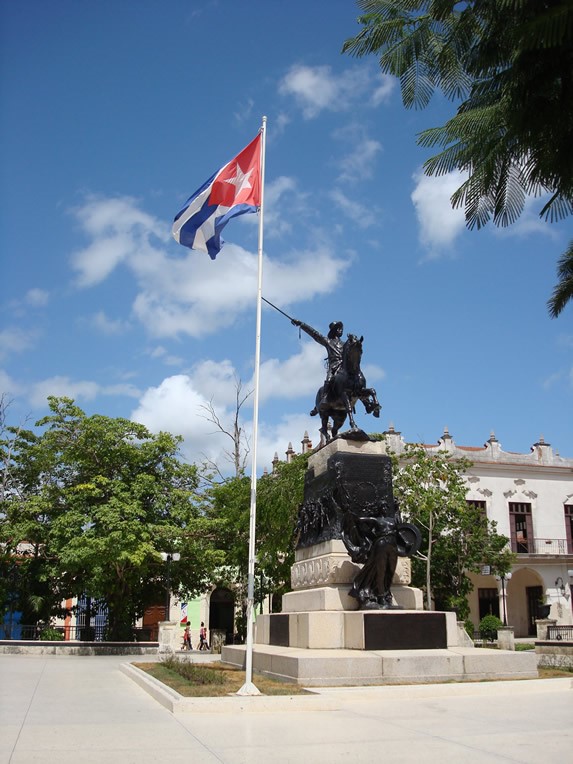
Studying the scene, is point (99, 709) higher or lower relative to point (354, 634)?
lower

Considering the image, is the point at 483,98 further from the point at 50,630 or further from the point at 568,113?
the point at 50,630

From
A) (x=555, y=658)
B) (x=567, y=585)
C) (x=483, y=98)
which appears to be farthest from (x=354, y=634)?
(x=567, y=585)

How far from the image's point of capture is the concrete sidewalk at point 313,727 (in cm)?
655

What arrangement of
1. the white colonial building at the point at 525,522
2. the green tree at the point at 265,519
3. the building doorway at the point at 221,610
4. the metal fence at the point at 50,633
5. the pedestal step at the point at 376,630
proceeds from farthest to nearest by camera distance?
the building doorway at the point at 221,610 → the white colonial building at the point at 525,522 → the green tree at the point at 265,519 → the metal fence at the point at 50,633 → the pedestal step at the point at 376,630

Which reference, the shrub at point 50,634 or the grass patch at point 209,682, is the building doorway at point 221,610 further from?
the grass patch at point 209,682

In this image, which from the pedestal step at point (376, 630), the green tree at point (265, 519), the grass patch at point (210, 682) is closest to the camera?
the grass patch at point (210, 682)

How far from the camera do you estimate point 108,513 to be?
94.9 feet

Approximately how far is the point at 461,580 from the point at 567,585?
40.7ft

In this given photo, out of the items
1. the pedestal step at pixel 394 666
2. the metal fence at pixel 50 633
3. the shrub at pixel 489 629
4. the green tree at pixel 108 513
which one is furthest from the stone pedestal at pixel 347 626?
the shrub at pixel 489 629

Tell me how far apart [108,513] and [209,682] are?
1823cm

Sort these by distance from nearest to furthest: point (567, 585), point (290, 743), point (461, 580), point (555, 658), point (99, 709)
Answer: point (290, 743), point (99, 709), point (555, 658), point (461, 580), point (567, 585)

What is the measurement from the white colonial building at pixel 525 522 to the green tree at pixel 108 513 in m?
16.6

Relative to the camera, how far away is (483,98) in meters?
7.76

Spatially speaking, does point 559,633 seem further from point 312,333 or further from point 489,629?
point 312,333
